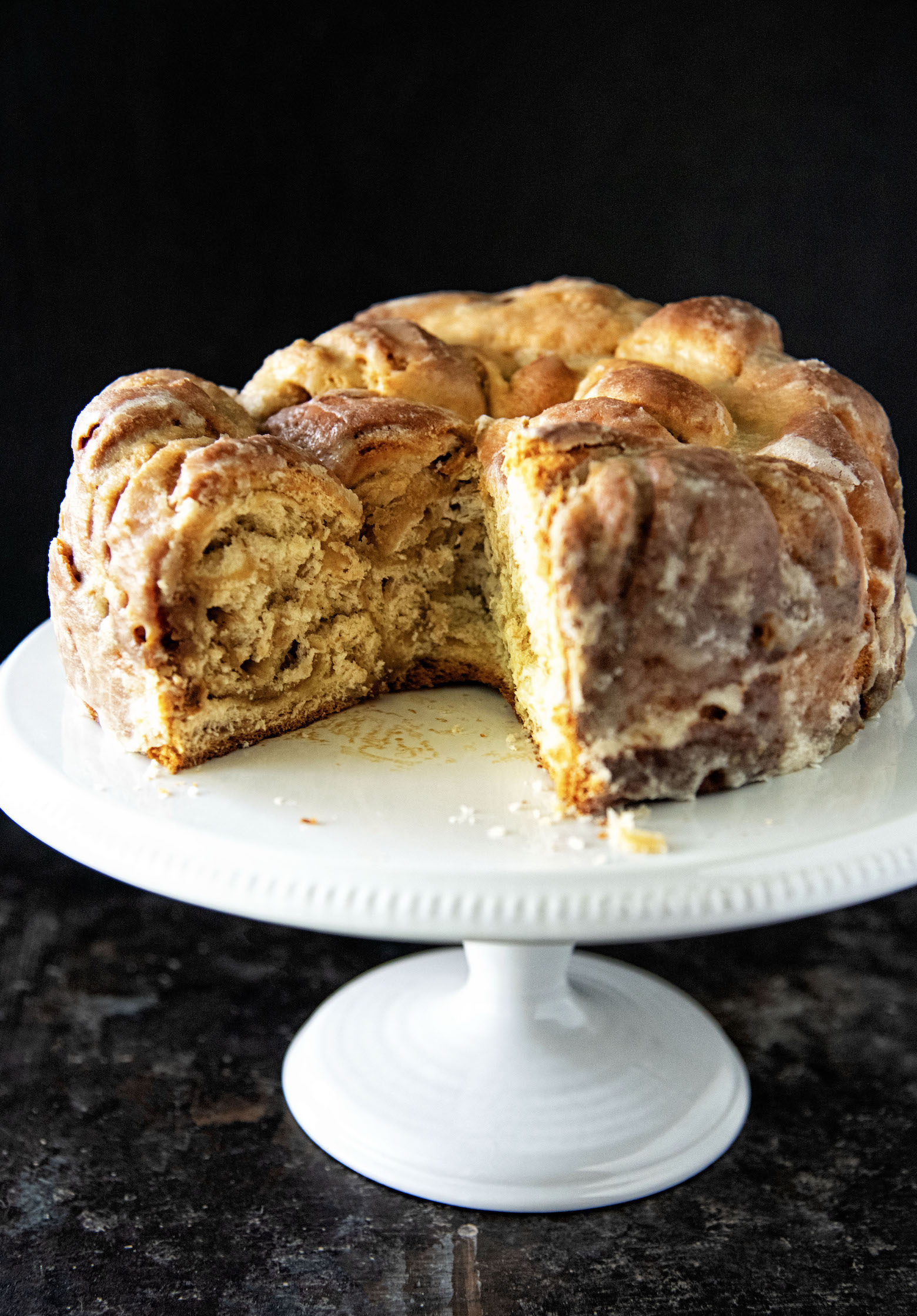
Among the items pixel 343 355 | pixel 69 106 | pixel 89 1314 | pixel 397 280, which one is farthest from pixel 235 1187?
pixel 69 106

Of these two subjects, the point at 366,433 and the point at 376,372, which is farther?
the point at 376,372

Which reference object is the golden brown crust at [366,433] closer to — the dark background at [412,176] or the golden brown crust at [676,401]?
the golden brown crust at [676,401]

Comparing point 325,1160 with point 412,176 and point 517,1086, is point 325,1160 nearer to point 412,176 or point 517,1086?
point 517,1086

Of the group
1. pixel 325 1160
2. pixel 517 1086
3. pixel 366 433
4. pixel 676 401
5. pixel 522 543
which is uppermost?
pixel 676 401

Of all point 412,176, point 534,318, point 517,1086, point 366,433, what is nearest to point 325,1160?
point 517,1086

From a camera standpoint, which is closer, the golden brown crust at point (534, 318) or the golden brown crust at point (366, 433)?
the golden brown crust at point (366, 433)

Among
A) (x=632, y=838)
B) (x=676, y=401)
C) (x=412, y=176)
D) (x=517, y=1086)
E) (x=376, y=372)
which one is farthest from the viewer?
(x=412, y=176)

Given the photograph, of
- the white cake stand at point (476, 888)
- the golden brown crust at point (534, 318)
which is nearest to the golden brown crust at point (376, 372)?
the golden brown crust at point (534, 318)
